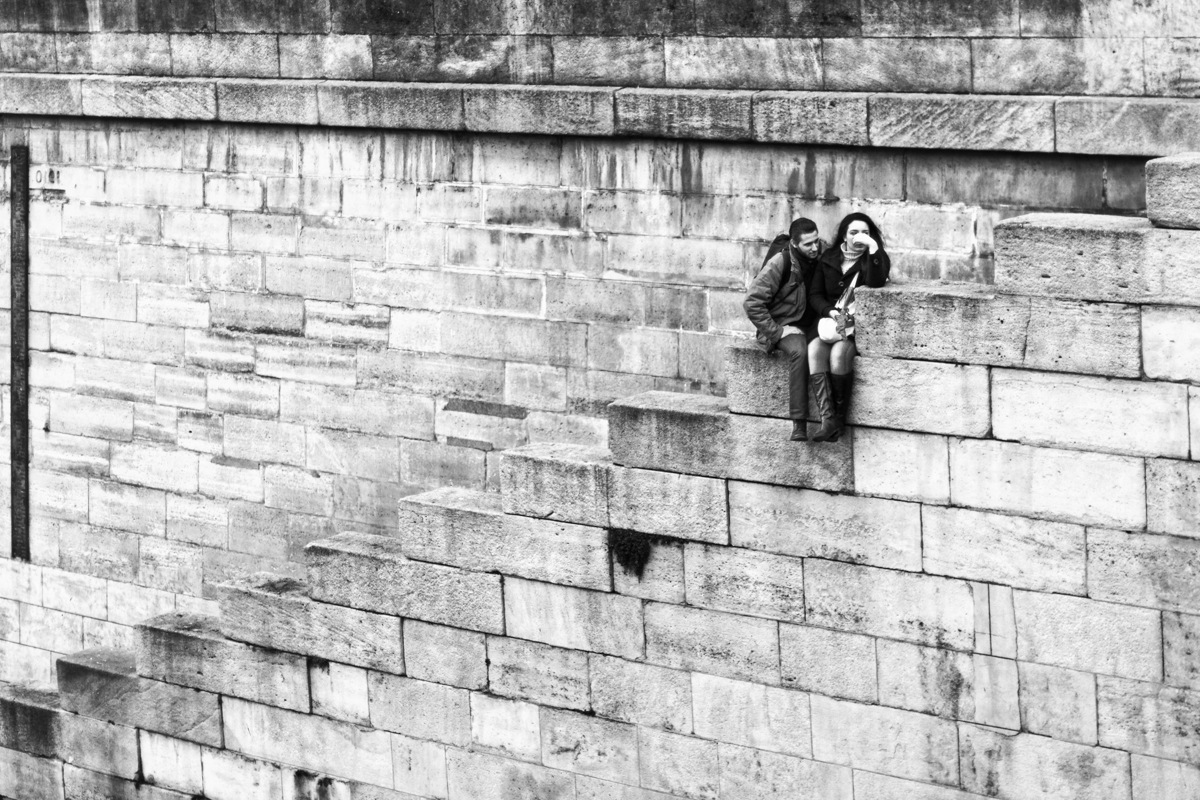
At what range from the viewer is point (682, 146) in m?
13.7

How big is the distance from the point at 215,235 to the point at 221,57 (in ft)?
4.42

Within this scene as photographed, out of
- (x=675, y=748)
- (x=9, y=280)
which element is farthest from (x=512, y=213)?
(x=9, y=280)

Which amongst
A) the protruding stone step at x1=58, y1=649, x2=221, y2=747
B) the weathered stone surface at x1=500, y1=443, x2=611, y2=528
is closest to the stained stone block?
the protruding stone step at x1=58, y1=649, x2=221, y2=747

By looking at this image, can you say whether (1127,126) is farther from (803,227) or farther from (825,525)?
(825,525)

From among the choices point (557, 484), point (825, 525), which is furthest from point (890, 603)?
point (557, 484)

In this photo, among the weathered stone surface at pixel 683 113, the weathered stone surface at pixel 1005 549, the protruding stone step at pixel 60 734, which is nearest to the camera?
the weathered stone surface at pixel 1005 549

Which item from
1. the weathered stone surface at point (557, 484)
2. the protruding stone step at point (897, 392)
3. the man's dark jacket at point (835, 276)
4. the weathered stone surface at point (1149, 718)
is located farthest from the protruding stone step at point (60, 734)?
the weathered stone surface at point (1149, 718)

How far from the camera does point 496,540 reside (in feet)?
43.6

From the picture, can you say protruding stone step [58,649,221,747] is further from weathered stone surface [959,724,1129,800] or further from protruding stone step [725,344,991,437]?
weathered stone surface [959,724,1129,800]

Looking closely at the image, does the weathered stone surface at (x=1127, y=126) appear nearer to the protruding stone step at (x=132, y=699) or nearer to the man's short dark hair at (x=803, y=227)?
the man's short dark hair at (x=803, y=227)

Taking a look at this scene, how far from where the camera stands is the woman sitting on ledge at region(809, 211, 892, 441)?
39.1 ft

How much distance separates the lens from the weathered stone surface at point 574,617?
13.0 meters

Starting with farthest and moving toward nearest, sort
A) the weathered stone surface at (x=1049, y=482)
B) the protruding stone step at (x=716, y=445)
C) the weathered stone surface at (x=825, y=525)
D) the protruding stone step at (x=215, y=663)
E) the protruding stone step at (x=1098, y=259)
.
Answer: the protruding stone step at (x=215, y=663), the protruding stone step at (x=716, y=445), the weathered stone surface at (x=825, y=525), the weathered stone surface at (x=1049, y=482), the protruding stone step at (x=1098, y=259)

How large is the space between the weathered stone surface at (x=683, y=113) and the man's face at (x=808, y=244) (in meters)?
1.21
